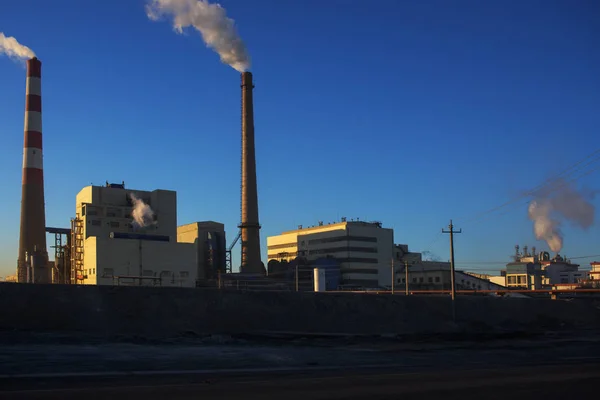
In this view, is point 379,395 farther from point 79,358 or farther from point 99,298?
point 99,298

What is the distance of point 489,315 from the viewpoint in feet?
86.7

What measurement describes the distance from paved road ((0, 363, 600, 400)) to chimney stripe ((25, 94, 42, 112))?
60958 mm

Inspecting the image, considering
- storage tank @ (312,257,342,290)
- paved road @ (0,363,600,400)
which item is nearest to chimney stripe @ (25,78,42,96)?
storage tank @ (312,257,342,290)

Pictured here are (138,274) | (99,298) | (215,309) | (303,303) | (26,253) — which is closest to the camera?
(99,298)

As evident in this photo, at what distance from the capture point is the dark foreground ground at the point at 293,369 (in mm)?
10742

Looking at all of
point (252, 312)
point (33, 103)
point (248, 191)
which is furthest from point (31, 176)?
point (252, 312)

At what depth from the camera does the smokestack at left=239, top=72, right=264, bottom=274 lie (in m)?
79.2

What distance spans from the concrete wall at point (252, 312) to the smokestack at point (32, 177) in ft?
168

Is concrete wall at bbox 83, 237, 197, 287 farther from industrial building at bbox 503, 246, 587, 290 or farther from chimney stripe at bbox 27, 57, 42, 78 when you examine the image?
industrial building at bbox 503, 246, 587, 290

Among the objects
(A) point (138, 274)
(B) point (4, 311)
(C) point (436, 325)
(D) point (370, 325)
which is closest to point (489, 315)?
(C) point (436, 325)

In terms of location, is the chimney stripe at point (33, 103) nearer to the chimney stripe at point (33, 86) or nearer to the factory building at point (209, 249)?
the chimney stripe at point (33, 86)

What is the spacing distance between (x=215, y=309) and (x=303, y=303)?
3.54m

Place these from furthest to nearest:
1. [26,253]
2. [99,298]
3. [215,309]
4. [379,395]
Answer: [26,253], [215,309], [99,298], [379,395]

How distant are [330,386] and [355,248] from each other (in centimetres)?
11175
